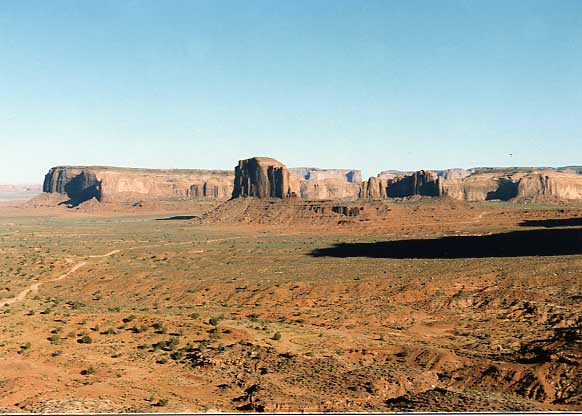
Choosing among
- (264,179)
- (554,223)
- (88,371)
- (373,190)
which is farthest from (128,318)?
(373,190)

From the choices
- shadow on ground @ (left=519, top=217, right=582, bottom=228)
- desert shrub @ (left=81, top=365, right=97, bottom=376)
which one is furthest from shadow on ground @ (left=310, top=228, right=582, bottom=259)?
desert shrub @ (left=81, top=365, right=97, bottom=376)

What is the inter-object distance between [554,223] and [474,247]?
1597 inches

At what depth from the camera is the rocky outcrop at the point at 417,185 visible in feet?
554

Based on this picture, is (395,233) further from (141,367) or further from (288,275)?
(141,367)

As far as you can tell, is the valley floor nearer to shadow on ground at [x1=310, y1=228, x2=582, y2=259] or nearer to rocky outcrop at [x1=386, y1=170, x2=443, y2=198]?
shadow on ground at [x1=310, y1=228, x2=582, y2=259]

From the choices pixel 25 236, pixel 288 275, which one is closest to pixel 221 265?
pixel 288 275

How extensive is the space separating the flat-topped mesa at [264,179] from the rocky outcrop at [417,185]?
4619 centimetres

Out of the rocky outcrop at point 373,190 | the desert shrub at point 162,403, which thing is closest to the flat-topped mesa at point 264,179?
the rocky outcrop at point 373,190

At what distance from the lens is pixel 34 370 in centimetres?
2550

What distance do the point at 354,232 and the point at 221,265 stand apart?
165ft

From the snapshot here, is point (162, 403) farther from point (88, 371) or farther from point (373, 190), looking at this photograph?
point (373, 190)

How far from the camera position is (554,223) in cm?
10612

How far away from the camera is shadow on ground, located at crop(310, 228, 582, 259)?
70000 millimetres

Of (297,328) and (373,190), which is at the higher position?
(373,190)
